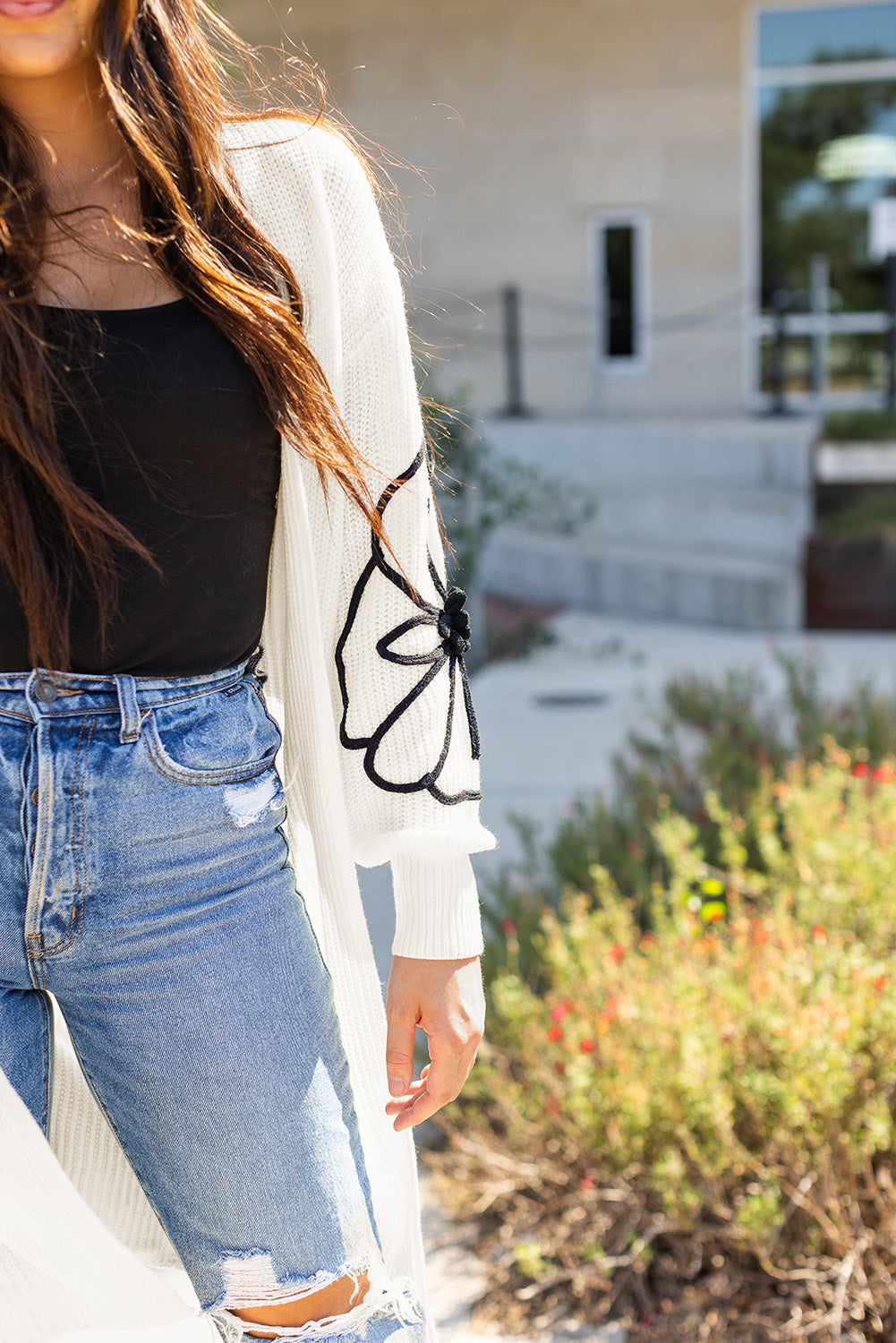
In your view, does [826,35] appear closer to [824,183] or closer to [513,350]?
[824,183]

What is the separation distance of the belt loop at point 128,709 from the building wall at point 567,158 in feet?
36.7

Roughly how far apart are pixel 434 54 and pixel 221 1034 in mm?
13319

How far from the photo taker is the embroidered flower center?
5.07 feet

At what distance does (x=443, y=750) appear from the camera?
4.98 ft

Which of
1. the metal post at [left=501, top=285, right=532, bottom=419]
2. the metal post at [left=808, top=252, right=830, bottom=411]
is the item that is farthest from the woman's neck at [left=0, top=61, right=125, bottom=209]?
the metal post at [left=501, top=285, right=532, bottom=419]

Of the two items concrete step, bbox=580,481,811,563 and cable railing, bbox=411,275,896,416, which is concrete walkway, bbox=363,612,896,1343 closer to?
concrete step, bbox=580,481,811,563

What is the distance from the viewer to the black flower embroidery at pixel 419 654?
1.51 m

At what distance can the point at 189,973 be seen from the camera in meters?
1.33

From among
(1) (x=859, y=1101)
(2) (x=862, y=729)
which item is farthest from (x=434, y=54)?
(1) (x=859, y=1101)

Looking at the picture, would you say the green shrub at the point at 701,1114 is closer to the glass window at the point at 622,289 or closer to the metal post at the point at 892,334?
the metal post at the point at 892,334

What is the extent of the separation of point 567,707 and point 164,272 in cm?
544

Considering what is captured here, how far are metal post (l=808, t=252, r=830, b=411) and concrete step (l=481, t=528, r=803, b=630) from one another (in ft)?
9.82

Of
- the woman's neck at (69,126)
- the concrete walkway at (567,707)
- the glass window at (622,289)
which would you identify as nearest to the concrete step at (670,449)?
the concrete walkway at (567,707)

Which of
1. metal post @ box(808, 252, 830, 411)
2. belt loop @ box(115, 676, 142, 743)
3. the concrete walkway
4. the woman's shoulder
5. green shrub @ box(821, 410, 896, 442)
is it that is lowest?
the concrete walkway
